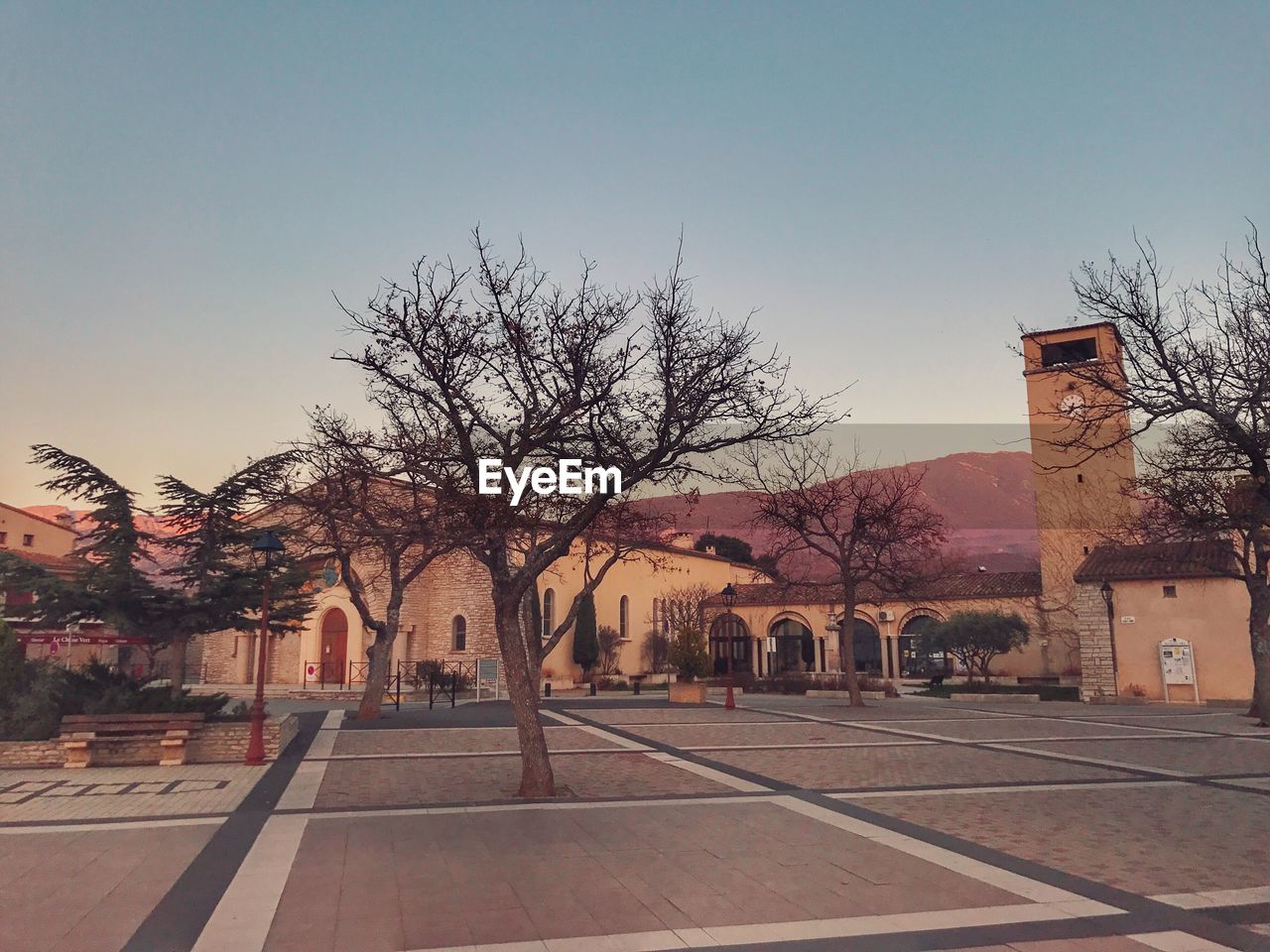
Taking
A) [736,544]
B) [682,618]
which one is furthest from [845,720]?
[736,544]

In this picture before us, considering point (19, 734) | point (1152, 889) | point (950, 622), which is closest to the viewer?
point (1152, 889)

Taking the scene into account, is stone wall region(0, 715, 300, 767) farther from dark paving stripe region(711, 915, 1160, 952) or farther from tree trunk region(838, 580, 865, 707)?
tree trunk region(838, 580, 865, 707)

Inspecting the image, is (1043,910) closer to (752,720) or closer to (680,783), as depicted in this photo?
(680,783)

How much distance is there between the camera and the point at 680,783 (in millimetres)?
10961

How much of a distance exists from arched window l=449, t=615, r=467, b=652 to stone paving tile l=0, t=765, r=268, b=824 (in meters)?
24.1

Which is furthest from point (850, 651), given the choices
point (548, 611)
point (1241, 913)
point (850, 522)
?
point (548, 611)

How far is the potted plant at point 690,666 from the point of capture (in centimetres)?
2488

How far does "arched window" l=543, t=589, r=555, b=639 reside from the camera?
40.2 metres

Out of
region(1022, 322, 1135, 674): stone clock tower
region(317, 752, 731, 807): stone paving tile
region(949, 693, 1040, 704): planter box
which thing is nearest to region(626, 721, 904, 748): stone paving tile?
region(317, 752, 731, 807): stone paving tile

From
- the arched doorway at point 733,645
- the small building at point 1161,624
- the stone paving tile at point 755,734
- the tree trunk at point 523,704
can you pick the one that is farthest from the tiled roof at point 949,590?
the tree trunk at point 523,704

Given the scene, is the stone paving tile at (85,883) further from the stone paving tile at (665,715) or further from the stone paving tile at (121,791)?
the stone paving tile at (665,715)

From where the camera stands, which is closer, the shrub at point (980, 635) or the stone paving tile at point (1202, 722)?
the stone paving tile at point (1202, 722)

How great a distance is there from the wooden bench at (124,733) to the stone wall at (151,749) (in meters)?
0.08

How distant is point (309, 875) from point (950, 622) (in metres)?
31.1
